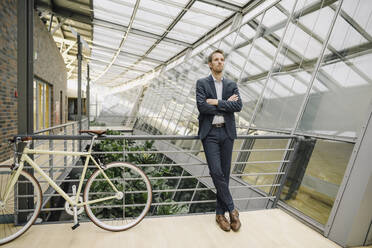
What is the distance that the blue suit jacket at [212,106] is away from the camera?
2.14m

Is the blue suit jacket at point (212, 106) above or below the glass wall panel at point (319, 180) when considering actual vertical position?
above

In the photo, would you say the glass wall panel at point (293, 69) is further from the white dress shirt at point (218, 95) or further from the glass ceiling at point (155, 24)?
the glass ceiling at point (155, 24)

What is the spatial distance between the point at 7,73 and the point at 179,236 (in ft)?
16.6

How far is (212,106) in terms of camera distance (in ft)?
7.00

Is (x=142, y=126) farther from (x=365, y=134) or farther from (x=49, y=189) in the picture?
(x=365, y=134)

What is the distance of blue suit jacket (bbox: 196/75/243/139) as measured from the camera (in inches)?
84.3

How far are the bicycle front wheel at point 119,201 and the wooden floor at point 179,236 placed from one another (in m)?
0.10

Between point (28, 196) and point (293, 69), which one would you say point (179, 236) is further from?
point (293, 69)

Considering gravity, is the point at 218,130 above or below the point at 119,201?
above

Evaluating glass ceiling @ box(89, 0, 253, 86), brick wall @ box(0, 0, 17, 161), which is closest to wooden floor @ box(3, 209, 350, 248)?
brick wall @ box(0, 0, 17, 161)

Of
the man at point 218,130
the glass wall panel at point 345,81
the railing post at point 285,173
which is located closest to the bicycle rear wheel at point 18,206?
the man at point 218,130

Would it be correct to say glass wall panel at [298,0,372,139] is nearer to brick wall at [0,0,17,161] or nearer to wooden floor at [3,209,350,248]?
wooden floor at [3,209,350,248]

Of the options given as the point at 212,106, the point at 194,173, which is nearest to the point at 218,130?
the point at 212,106

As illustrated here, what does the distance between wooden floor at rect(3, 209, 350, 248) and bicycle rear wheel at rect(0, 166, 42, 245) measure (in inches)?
4.3
